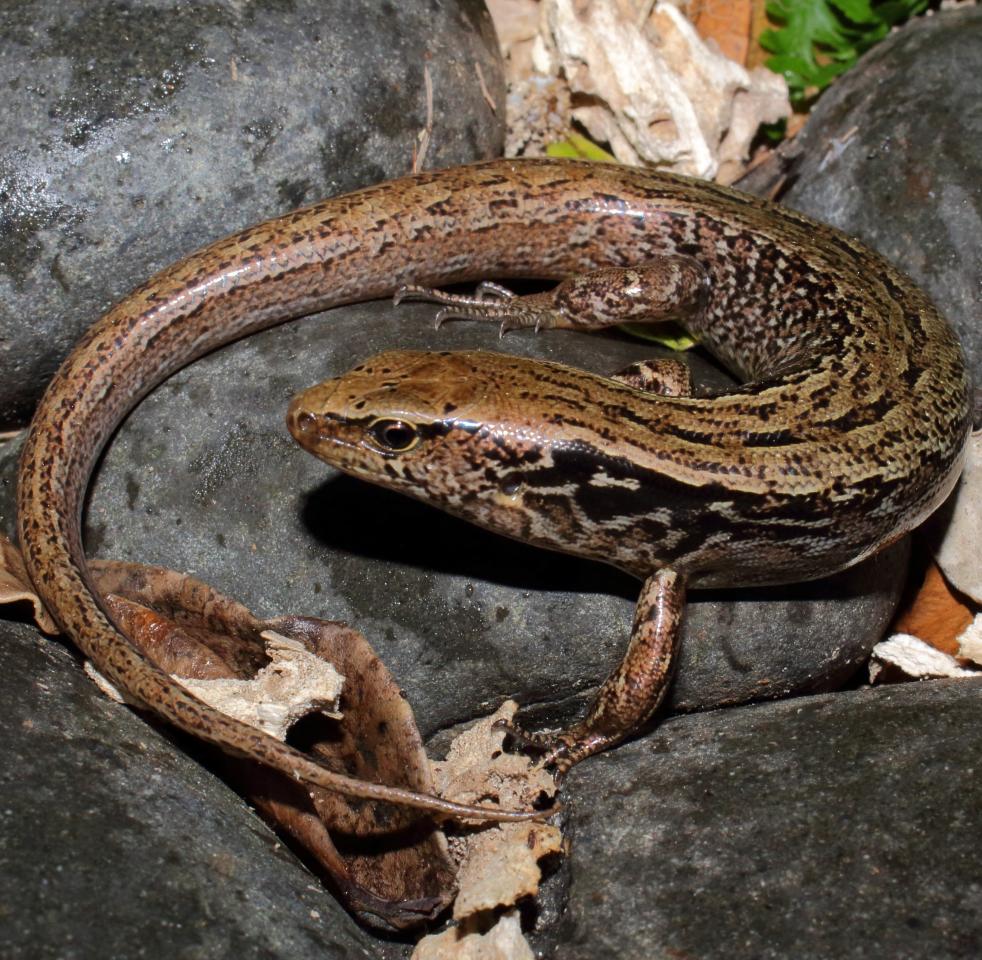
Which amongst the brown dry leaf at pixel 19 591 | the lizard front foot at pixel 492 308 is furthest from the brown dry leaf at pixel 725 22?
the brown dry leaf at pixel 19 591

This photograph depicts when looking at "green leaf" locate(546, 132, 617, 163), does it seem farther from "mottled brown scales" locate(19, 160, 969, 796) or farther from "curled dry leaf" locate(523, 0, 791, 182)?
"mottled brown scales" locate(19, 160, 969, 796)

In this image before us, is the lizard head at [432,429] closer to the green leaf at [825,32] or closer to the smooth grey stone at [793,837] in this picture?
the smooth grey stone at [793,837]

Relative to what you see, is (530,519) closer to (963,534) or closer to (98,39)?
(963,534)

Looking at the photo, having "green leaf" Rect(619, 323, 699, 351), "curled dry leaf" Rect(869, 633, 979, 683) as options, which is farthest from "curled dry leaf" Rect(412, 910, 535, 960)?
"green leaf" Rect(619, 323, 699, 351)

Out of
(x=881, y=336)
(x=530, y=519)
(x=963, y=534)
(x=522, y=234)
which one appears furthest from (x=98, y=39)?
(x=963, y=534)

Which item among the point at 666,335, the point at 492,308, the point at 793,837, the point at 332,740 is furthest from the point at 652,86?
the point at 793,837
